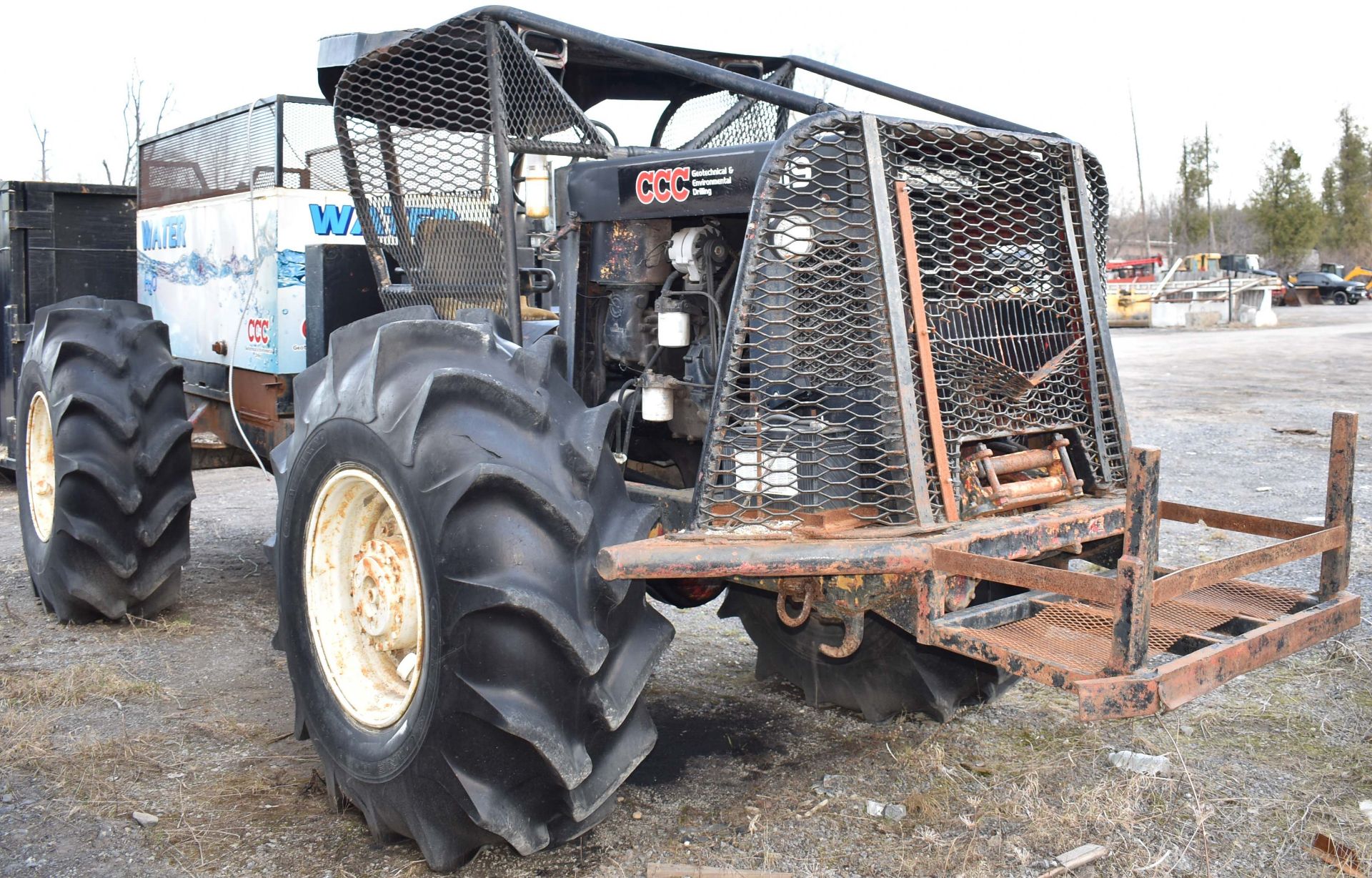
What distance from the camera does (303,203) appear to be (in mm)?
5098

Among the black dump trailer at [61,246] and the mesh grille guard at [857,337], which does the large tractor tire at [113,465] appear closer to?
the black dump trailer at [61,246]

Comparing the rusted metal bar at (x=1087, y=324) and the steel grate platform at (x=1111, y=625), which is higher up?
the rusted metal bar at (x=1087, y=324)

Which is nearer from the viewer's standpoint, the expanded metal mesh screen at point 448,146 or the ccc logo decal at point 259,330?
the expanded metal mesh screen at point 448,146

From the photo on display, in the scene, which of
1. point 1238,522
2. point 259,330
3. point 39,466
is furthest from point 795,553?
point 39,466

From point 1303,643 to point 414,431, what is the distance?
2.29 m

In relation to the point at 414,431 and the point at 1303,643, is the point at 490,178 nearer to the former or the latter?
the point at 414,431

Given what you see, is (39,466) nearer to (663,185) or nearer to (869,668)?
(663,185)

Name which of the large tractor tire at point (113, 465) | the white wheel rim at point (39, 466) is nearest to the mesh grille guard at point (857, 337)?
the large tractor tire at point (113, 465)

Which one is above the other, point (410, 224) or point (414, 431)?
point (410, 224)

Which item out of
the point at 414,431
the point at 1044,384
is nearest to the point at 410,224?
the point at 414,431

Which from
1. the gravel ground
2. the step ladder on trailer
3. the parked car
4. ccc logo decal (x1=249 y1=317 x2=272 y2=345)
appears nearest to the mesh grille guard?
the step ladder on trailer

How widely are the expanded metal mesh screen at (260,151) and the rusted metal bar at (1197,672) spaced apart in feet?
12.1

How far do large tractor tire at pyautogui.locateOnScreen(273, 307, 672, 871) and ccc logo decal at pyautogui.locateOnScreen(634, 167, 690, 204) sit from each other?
0.57m

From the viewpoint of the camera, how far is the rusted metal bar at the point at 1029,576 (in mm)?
2717
